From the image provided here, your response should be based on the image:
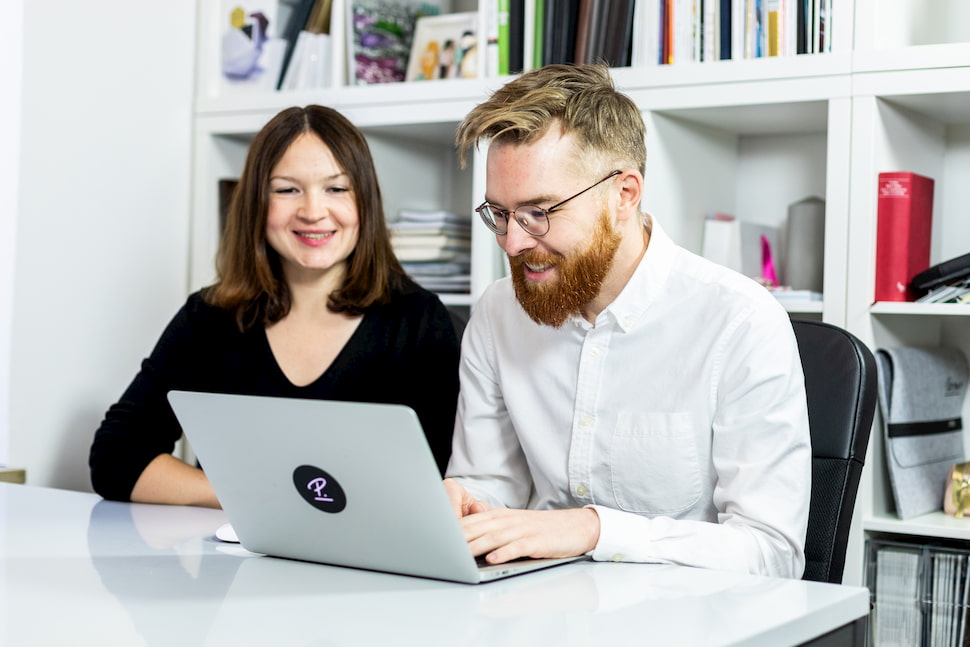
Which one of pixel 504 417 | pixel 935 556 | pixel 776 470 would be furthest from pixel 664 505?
pixel 935 556

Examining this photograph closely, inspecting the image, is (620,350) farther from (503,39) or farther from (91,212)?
(91,212)

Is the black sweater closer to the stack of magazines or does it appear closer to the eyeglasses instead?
the eyeglasses

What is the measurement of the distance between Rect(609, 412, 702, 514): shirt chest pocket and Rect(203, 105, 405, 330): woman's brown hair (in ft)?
2.44

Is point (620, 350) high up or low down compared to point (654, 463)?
up

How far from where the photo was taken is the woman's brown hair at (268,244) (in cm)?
215

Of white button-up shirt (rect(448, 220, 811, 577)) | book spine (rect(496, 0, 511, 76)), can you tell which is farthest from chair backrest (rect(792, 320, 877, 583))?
book spine (rect(496, 0, 511, 76))

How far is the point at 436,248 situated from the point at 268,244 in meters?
0.59

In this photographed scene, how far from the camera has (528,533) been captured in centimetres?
124

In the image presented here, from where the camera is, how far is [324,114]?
218cm

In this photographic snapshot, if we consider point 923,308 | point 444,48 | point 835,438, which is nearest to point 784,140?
point 923,308

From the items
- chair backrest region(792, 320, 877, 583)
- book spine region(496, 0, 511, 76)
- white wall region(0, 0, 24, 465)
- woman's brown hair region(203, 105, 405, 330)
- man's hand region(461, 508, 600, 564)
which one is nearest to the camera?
man's hand region(461, 508, 600, 564)

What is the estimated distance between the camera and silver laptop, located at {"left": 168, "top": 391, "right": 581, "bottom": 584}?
1.10 meters

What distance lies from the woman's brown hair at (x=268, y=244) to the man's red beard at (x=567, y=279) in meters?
0.62

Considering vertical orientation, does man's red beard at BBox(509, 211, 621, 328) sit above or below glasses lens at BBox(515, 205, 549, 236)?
below
